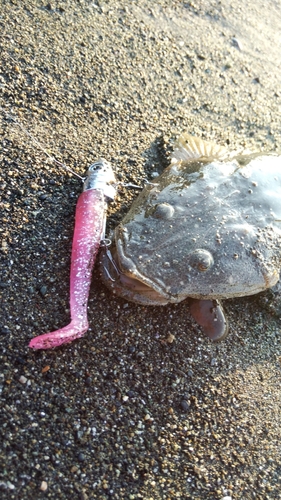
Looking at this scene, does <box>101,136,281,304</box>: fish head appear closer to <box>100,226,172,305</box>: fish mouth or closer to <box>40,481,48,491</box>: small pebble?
<box>100,226,172,305</box>: fish mouth

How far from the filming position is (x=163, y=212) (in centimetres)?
305

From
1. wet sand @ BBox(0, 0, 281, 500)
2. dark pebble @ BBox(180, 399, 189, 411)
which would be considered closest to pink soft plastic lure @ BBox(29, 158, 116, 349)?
wet sand @ BBox(0, 0, 281, 500)

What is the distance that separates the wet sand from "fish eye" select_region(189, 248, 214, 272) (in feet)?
1.16

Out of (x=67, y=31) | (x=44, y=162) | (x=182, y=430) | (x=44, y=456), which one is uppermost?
(x=67, y=31)

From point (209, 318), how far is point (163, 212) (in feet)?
2.48

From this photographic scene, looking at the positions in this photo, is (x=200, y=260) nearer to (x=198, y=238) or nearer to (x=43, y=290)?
(x=198, y=238)

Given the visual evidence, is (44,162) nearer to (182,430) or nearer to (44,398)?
(44,398)

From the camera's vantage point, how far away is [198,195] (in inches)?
127

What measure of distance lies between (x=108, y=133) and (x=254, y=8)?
9.38ft

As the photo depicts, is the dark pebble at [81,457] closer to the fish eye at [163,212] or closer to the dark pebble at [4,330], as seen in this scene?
the dark pebble at [4,330]

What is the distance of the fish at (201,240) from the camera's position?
9.62 feet

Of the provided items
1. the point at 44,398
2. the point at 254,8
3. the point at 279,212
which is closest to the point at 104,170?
the point at 279,212

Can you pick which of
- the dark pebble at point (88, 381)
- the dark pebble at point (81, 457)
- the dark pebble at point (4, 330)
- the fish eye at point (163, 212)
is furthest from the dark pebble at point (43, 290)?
the dark pebble at point (81, 457)

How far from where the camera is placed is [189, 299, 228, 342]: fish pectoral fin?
3141mm
